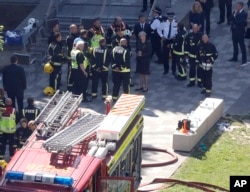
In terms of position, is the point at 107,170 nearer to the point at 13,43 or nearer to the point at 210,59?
the point at 210,59

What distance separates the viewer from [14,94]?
21.8 meters

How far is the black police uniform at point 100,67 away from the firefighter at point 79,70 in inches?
9.2

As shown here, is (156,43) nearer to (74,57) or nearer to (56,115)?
(74,57)

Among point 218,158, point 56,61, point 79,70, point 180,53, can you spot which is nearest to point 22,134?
point 218,158

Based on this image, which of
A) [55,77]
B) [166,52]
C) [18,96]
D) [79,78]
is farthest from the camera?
[166,52]

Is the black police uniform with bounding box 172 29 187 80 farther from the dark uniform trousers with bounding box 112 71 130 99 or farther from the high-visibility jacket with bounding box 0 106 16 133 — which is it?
the high-visibility jacket with bounding box 0 106 16 133

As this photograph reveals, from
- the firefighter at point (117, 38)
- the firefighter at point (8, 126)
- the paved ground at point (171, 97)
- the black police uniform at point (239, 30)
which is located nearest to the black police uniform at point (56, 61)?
the paved ground at point (171, 97)

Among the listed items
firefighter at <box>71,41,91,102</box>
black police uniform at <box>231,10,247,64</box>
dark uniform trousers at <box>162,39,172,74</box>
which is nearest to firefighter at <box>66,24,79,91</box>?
firefighter at <box>71,41,91,102</box>

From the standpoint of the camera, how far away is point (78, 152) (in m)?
15.4

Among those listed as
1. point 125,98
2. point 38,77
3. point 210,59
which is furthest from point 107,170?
point 38,77

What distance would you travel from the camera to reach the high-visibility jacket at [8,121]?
62.8 ft

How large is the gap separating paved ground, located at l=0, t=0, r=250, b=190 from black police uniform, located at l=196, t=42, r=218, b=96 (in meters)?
0.32

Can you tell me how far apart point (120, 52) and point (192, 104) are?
6.87 feet

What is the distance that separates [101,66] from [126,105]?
573 cm
